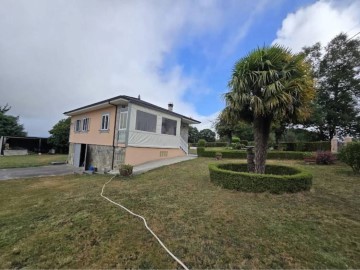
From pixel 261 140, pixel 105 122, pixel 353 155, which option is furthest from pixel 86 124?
pixel 353 155

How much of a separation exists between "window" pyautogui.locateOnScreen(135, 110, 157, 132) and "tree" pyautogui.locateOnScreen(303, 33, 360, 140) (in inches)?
780

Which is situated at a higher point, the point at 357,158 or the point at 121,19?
the point at 121,19

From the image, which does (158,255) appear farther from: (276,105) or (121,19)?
(121,19)

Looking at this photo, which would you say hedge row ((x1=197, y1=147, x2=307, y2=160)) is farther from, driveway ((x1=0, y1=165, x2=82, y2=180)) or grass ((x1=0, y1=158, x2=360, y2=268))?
driveway ((x1=0, y1=165, x2=82, y2=180))

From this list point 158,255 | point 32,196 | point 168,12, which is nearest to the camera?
point 158,255

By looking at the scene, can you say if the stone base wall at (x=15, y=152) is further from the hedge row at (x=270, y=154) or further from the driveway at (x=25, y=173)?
the hedge row at (x=270, y=154)

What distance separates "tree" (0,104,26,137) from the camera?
108ft

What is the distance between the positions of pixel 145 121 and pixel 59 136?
23.3 meters

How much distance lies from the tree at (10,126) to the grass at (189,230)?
35.9 m

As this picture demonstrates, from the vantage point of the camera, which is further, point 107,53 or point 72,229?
point 107,53

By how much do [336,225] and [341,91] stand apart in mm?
27891

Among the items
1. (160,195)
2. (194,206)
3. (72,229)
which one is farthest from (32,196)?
(194,206)

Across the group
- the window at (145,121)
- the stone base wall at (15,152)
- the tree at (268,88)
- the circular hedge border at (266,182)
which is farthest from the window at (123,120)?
the stone base wall at (15,152)

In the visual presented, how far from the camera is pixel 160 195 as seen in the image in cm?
643
